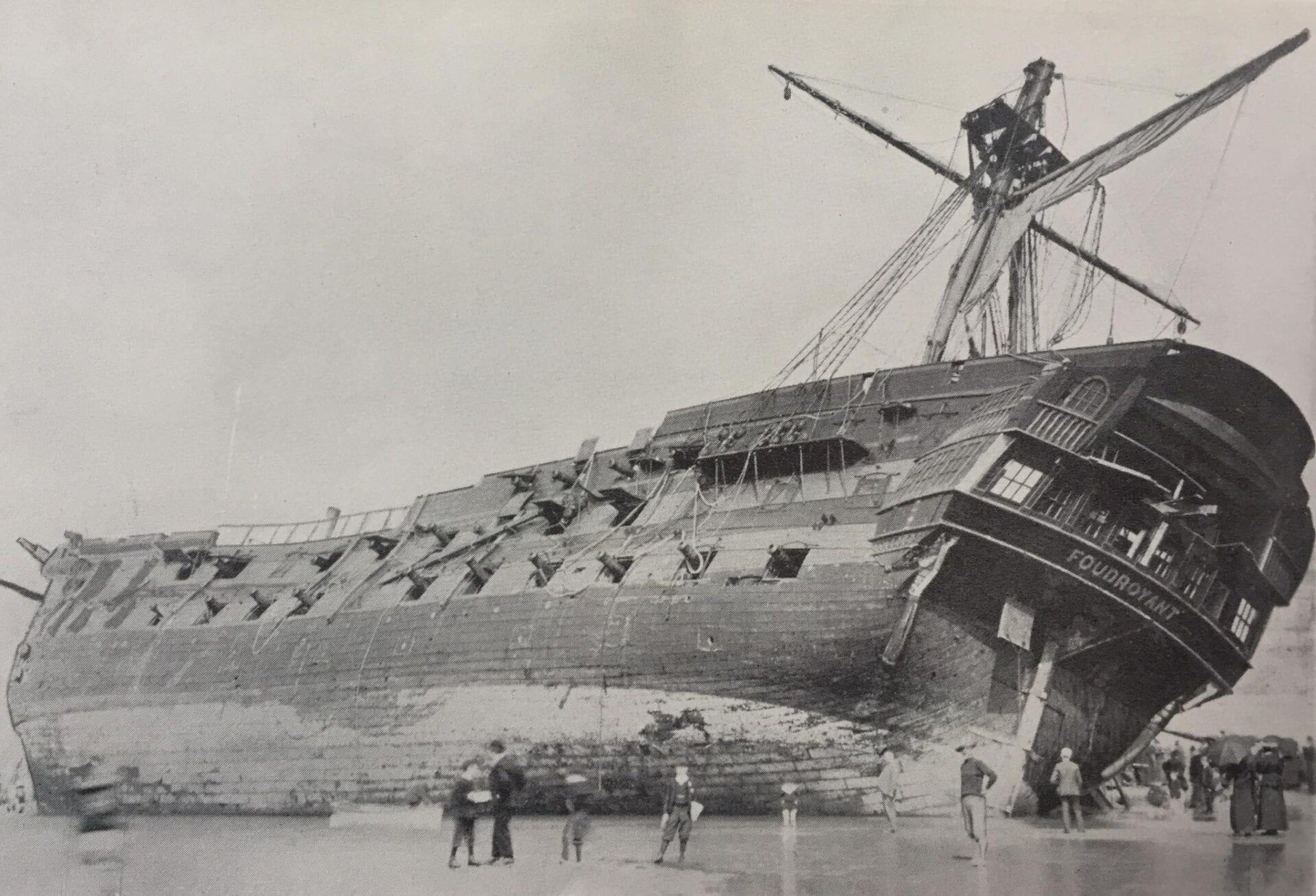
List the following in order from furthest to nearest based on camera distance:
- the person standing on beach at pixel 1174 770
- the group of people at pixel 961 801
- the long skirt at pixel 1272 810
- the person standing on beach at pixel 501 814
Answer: the person standing on beach at pixel 1174 770 < the person standing on beach at pixel 501 814 < the long skirt at pixel 1272 810 < the group of people at pixel 961 801

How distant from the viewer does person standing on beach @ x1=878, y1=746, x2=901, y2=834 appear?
35.7 ft

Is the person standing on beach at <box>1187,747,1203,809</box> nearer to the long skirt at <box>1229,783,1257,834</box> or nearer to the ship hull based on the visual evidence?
the ship hull

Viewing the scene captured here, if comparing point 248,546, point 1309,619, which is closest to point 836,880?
point 1309,619

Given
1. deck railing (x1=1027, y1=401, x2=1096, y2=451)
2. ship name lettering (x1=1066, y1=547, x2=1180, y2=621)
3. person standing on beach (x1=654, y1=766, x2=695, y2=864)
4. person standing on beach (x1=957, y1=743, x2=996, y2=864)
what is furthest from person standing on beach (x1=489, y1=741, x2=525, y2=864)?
deck railing (x1=1027, y1=401, x2=1096, y2=451)

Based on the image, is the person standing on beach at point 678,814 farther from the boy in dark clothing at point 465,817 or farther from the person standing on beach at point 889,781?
the person standing on beach at point 889,781

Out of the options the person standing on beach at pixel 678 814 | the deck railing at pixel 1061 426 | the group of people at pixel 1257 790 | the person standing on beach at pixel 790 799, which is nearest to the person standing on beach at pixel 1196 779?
the group of people at pixel 1257 790

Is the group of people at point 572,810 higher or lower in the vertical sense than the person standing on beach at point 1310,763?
lower

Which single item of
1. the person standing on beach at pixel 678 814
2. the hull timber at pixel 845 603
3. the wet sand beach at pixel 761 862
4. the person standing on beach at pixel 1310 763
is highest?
the hull timber at pixel 845 603

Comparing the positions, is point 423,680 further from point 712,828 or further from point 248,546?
point 248,546

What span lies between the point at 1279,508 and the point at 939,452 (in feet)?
12.6

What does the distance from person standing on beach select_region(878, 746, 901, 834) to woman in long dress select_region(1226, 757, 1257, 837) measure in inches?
129

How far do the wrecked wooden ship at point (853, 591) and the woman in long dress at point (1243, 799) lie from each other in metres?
1.89

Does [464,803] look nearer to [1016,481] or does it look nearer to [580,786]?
[580,786]

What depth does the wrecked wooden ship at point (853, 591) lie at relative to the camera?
11516 millimetres
